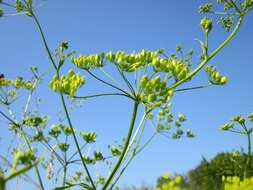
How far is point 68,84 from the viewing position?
3.61 m

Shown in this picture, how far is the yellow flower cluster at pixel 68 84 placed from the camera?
3561 millimetres

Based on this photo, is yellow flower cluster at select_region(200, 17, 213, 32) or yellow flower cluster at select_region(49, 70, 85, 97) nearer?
yellow flower cluster at select_region(49, 70, 85, 97)

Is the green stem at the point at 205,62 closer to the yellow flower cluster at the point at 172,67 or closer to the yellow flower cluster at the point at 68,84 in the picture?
the yellow flower cluster at the point at 172,67

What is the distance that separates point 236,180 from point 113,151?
11.1 feet

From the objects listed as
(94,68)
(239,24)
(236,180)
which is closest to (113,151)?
(94,68)

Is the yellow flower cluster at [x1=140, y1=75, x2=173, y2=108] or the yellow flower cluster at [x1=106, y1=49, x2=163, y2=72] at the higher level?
the yellow flower cluster at [x1=106, y1=49, x2=163, y2=72]

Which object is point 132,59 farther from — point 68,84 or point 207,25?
point 207,25

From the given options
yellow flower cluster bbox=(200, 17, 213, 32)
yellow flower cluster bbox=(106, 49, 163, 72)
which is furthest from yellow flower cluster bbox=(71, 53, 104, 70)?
yellow flower cluster bbox=(200, 17, 213, 32)

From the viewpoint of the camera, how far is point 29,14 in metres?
5.03

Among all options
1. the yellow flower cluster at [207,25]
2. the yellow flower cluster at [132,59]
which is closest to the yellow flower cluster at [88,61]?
the yellow flower cluster at [132,59]

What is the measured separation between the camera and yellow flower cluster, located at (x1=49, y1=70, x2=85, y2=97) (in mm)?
3561

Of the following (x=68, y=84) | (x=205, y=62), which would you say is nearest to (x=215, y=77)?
(x=205, y=62)

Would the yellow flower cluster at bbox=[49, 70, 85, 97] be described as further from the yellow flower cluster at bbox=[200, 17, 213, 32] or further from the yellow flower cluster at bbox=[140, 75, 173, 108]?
the yellow flower cluster at bbox=[200, 17, 213, 32]

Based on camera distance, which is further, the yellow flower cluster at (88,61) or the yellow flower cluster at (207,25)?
the yellow flower cluster at (207,25)
